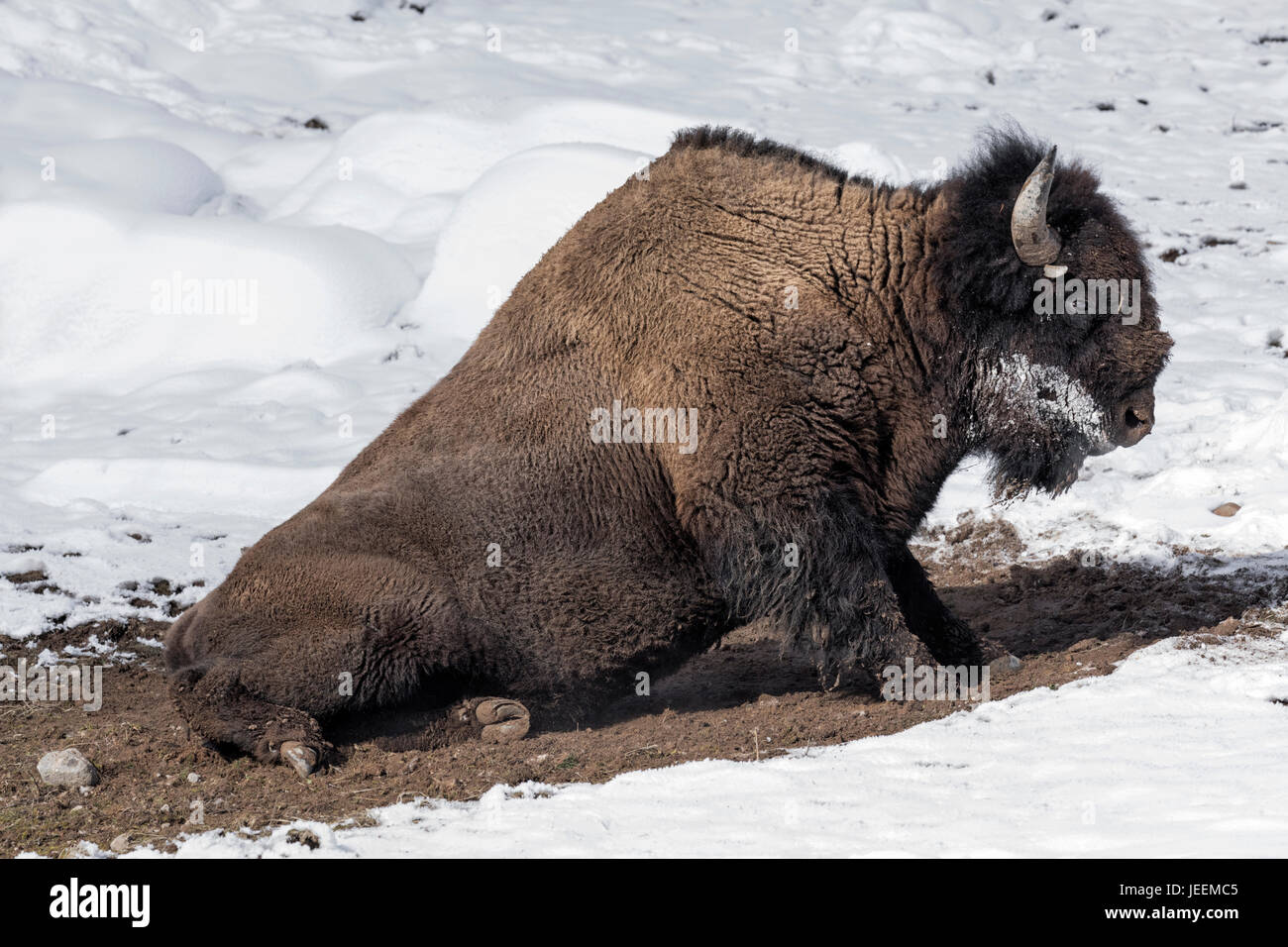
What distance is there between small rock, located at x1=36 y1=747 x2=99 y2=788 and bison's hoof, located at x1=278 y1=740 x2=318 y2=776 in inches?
28.1

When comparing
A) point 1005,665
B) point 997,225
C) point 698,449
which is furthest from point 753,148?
point 1005,665

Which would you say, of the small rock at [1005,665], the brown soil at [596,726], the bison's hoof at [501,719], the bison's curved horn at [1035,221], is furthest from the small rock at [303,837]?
the bison's curved horn at [1035,221]

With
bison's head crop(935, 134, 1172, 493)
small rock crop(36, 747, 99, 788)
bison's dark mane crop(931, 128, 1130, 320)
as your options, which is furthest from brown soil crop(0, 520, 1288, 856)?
bison's dark mane crop(931, 128, 1130, 320)

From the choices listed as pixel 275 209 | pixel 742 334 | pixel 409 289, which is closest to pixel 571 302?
pixel 742 334

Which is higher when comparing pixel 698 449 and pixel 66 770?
pixel 698 449

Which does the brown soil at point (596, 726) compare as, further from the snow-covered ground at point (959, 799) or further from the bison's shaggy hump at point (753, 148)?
the bison's shaggy hump at point (753, 148)

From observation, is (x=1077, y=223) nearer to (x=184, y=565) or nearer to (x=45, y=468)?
(x=184, y=565)

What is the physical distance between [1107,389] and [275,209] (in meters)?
9.53

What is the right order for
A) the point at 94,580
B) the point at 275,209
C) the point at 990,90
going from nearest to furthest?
the point at 94,580, the point at 275,209, the point at 990,90

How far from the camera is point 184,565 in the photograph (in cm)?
767

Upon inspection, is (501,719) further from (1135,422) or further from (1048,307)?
(1135,422)

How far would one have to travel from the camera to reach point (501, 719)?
17.4 feet

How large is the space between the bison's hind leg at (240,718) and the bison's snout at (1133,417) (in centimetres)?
341

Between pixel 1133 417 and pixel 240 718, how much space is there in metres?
3.77
